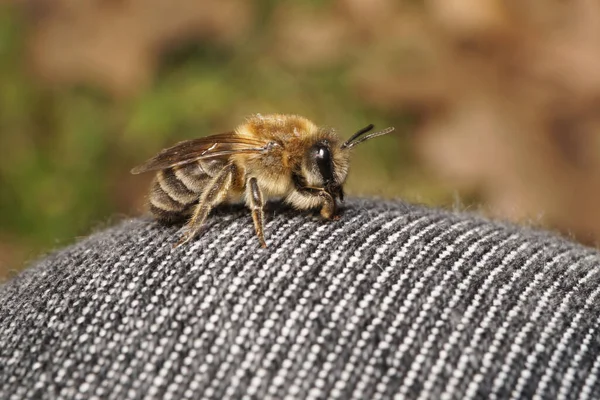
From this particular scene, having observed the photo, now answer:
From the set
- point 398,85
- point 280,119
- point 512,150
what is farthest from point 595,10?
point 280,119

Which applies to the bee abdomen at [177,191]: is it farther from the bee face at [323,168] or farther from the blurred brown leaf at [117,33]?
the blurred brown leaf at [117,33]

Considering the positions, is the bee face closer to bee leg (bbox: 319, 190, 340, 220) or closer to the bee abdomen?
bee leg (bbox: 319, 190, 340, 220)

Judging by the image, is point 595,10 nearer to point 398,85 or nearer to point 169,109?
point 398,85

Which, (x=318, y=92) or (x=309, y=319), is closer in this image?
(x=309, y=319)

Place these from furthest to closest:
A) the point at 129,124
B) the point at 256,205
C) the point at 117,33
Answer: the point at 117,33 < the point at 129,124 < the point at 256,205

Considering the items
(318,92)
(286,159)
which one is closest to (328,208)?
(286,159)

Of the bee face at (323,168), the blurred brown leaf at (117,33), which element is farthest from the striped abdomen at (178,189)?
the blurred brown leaf at (117,33)

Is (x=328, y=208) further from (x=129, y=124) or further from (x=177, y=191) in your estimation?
(x=129, y=124)
